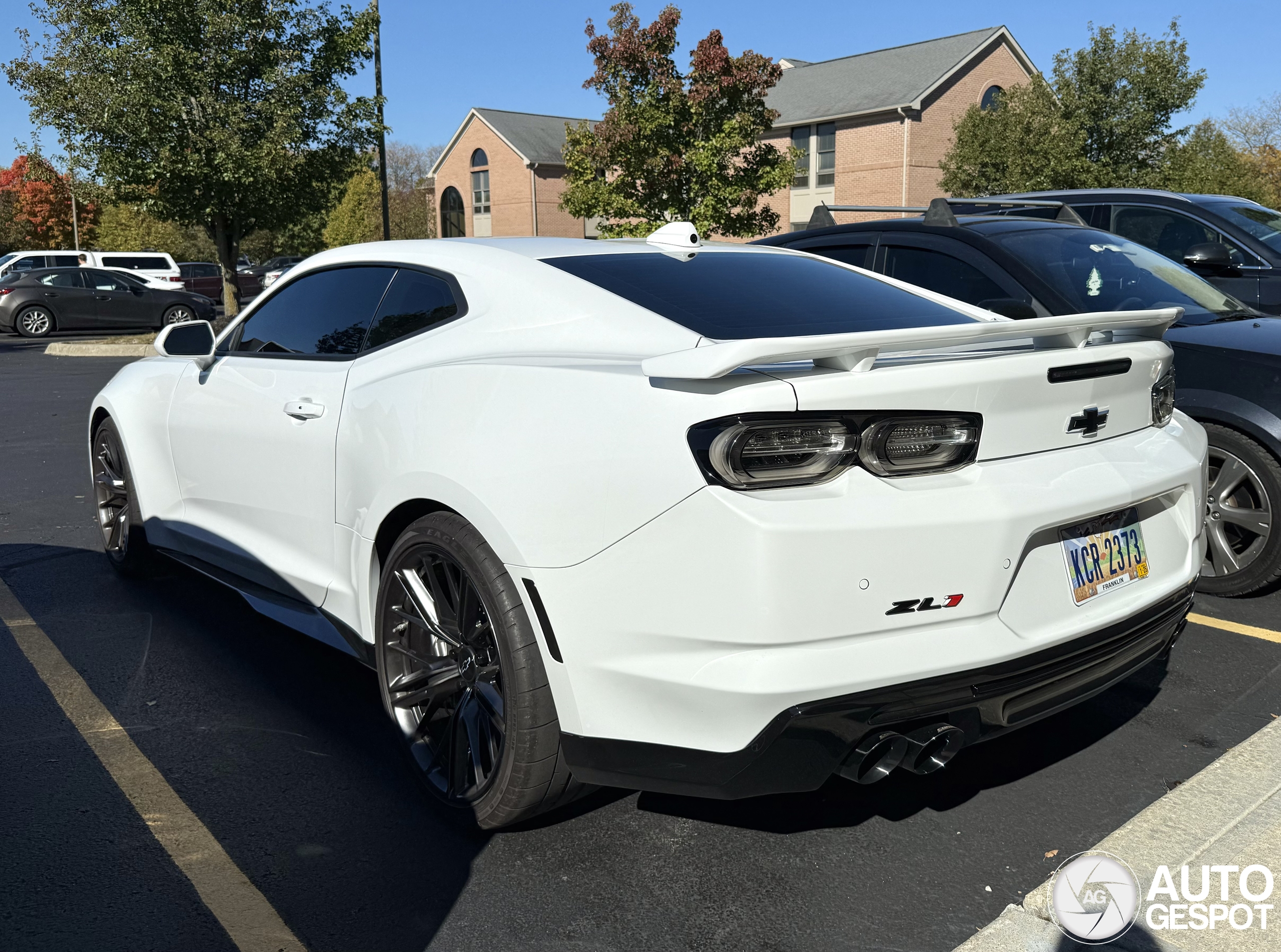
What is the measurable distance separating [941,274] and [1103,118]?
91.6ft

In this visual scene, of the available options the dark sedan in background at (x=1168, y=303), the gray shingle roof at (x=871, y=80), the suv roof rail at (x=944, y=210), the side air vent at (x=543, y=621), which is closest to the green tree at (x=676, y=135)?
the gray shingle roof at (x=871, y=80)

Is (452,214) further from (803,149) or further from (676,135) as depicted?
(676,135)

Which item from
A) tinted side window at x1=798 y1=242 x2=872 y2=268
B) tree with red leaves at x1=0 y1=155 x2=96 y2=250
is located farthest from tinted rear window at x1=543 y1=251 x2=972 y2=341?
tree with red leaves at x1=0 y1=155 x2=96 y2=250

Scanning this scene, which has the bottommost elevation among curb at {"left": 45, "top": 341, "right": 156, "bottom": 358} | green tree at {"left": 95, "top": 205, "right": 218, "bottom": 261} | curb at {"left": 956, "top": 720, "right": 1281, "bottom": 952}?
curb at {"left": 956, "top": 720, "right": 1281, "bottom": 952}

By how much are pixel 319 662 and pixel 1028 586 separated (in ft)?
9.16

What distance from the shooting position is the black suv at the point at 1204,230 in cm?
711

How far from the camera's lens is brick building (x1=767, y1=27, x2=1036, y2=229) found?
37.4m

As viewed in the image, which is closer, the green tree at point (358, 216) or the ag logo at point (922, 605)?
the ag logo at point (922, 605)

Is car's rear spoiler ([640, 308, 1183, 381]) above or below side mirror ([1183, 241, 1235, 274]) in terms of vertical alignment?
below

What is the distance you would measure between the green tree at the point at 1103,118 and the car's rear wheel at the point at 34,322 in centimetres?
2463

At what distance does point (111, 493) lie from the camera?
17.7 feet

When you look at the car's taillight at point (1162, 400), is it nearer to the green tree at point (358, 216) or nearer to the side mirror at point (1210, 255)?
the side mirror at point (1210, 255)

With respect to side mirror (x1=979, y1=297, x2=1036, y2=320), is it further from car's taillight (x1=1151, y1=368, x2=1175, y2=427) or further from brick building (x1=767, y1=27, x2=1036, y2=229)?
brick building (x1=767, y1=27, x2=1036, y2=229)

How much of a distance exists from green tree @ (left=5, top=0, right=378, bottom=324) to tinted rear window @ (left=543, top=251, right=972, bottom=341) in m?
17.3
